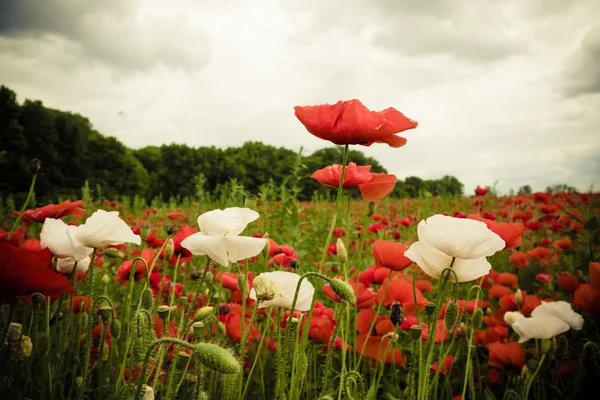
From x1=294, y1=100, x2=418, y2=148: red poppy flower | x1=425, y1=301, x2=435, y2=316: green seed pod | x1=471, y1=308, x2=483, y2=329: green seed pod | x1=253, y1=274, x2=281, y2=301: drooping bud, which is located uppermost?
x1=294, y1=100, x2=418, y2=148: red poppy flower

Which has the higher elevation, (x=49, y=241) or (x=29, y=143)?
(x=29, y=143)

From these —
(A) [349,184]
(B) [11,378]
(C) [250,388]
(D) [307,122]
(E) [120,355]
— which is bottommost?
(C) [250,388]

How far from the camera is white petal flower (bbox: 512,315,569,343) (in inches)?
56.7

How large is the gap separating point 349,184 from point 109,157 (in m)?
34.2

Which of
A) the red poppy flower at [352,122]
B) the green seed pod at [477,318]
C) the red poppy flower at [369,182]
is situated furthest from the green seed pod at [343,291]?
the green seed pod at [477,318]

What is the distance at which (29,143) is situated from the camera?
905 inches

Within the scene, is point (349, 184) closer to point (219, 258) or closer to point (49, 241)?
point (219, 258)

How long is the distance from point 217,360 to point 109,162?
34.8 m

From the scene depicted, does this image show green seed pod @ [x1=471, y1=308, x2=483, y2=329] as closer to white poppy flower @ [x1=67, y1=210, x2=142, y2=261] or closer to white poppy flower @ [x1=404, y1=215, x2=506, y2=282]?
white poppy flower @ [x1=404, y1=215, x2=506, y2=282]

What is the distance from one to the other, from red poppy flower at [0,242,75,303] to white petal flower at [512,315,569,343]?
5.33 ft

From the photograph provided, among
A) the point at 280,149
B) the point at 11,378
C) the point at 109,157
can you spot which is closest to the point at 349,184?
the point at 11,378

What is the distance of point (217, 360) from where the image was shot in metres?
0.59

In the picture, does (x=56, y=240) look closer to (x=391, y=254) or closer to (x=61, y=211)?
(x=61, y=211)

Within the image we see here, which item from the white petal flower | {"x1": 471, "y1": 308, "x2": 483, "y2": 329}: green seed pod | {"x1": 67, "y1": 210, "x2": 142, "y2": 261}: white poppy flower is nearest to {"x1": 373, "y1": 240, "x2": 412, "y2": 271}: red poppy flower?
{"x1": 471, "y1": 308, "x2": 483, "y2": 329}: green seed pod
